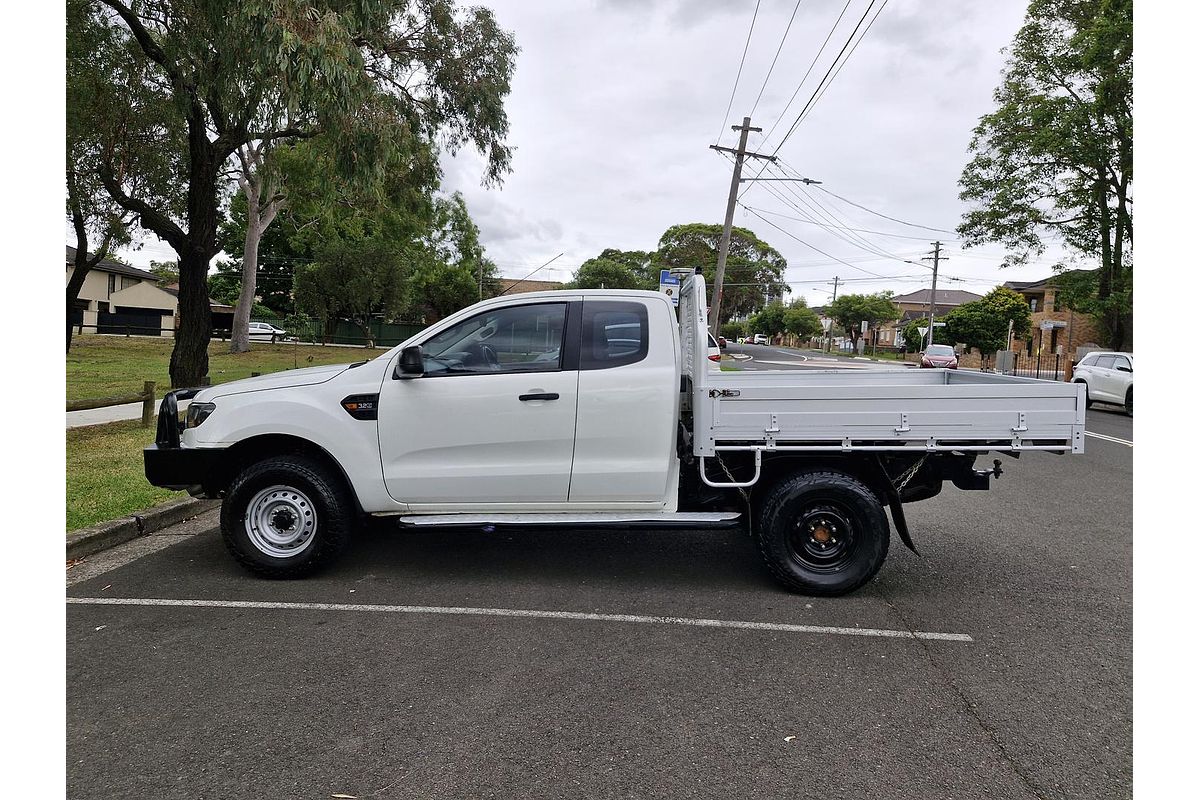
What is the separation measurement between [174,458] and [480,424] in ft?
7.05

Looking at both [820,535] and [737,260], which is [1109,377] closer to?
[820,535]

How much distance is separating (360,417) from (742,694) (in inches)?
119

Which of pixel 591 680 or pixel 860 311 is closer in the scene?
pixel 591 680

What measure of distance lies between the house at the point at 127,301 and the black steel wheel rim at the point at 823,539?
178ft

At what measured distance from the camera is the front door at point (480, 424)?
513 cm

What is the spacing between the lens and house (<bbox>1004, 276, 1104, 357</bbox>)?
4681 centimetres

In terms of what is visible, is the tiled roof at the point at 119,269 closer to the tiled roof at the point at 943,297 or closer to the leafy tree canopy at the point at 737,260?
the leafy tree canopy at the point at 737,260

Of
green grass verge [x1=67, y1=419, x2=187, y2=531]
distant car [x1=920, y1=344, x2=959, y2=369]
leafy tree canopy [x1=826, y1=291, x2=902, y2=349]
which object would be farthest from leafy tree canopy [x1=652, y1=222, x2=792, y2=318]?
green grass verge [x1=67, y1=419, x2=187, y2=531]

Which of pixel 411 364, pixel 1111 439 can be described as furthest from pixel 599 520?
pixel 1111 439

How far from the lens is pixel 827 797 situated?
292cm

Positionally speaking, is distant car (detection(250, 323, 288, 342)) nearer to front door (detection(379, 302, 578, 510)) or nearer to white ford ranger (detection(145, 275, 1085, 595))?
white ford ranger (detection(145, 275, 1085, 595))

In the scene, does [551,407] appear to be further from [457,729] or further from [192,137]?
[192,137]

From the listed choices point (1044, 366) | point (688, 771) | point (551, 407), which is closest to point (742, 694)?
point (688, 771)

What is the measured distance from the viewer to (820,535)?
510 cm
